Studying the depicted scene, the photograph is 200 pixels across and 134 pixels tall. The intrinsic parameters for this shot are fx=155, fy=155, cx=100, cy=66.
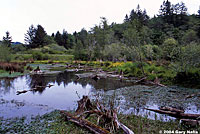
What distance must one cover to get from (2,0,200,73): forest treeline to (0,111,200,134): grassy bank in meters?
8.10

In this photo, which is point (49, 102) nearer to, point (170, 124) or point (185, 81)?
point (170, 124)

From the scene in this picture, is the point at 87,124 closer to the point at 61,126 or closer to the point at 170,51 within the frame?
the point at 61,126

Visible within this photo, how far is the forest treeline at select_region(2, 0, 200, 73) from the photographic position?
16516 mm

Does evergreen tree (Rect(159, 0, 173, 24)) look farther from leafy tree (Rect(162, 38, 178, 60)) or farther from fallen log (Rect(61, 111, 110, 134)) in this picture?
fallen log (Rect(61, 111, 110, 134))

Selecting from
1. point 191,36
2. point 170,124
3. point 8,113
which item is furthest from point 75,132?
point 191,36

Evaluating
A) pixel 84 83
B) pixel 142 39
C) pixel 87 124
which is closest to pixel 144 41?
pixel 84 83

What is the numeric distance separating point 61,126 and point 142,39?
34.8m

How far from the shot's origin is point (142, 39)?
36469 mm

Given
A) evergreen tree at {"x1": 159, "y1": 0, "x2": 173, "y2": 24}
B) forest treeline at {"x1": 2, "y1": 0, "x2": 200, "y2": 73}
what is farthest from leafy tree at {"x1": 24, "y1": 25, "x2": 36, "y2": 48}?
evergreen tree at {"x1": 159, "y1": 0, "x2": 173, "y2": 24}

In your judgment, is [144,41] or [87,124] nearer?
[87,124]

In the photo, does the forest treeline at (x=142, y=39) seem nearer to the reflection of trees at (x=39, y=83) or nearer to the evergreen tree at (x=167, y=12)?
the evergreen tree at (x=167, y=12)

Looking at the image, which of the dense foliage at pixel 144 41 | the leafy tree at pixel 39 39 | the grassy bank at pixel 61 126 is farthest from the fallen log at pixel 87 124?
the leafy tree at pixel 39 39

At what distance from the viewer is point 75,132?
4.15m

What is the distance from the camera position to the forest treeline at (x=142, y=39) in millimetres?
16516
